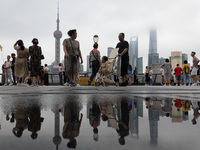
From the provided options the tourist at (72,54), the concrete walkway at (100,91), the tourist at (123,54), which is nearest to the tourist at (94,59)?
the tourist at (72,54)

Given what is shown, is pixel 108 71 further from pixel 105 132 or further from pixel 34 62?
pixel 105 132

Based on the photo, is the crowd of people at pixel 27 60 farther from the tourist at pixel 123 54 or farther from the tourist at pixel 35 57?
the tourist at pixel 123 54

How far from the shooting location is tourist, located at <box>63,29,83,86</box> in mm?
6512

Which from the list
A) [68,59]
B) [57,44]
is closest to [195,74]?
[68,59]

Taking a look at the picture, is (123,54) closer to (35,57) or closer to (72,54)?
(72,54)

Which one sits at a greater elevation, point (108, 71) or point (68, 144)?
point (108, 71)

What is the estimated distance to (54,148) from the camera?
24.5 inches

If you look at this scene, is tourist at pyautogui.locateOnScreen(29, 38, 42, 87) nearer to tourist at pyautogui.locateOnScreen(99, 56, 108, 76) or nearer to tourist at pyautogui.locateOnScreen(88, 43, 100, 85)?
tourist at pyautogui.locateOnScreen(88, 43, 100, 85)

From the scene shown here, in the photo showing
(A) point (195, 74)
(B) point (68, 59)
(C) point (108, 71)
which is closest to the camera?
(B) point (68, 59)

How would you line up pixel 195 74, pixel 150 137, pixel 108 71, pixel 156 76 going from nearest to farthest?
pixel 150 137 < pixel 108 71 < pixel 195 74 < pixel 156 76

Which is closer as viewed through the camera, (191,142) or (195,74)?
(191,142)

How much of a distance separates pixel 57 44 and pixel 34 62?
149903mm

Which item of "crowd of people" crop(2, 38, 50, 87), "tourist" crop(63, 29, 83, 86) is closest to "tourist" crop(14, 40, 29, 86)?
"crowd of people" crop(2, 38, 50, 87)

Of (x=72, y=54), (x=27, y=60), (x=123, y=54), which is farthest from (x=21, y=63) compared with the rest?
(x=123, y=54)
